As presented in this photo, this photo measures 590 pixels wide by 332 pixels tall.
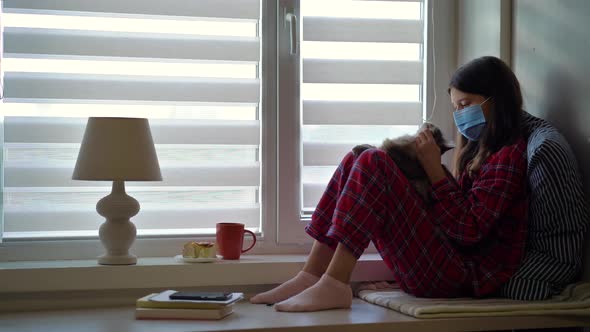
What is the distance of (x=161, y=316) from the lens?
2.10 metres

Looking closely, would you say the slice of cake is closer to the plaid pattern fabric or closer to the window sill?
the window sill

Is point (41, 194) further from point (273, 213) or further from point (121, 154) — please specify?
point (273, 213)

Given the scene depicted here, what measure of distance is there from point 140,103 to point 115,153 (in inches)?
13.8

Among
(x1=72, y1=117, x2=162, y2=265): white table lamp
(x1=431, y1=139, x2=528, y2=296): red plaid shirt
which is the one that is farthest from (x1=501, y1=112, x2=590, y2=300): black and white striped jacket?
(x1=72, y1=117, x2=162, y2=265): white table lamp

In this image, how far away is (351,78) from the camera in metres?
2.80

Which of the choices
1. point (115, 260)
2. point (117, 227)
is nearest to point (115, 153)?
point (117, 227)

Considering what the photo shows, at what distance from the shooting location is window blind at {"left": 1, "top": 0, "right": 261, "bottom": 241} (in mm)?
2502

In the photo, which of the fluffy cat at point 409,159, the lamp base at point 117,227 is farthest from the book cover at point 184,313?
the fluffy cat at point 409,159

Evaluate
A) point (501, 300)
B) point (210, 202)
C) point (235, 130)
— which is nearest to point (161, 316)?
point (210, 202)

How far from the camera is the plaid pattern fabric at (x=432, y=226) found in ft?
7.17

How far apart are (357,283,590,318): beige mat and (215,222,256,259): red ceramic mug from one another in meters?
0.56

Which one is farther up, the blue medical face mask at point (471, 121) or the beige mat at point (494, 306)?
the blue medical face mask at point (471, 121)

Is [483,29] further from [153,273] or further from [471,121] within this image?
[153,273]

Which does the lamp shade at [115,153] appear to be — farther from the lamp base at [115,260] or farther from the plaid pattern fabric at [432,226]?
the plaid pattern fabric at [432,226]
